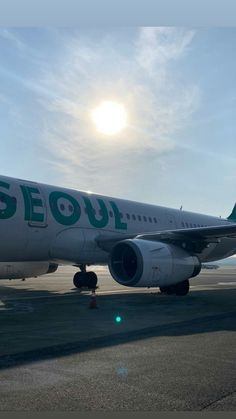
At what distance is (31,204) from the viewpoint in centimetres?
1550

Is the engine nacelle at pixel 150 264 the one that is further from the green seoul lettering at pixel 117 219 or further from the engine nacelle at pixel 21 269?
the engine nacelle at pixel 21 269

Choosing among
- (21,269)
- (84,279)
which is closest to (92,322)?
(21,269)

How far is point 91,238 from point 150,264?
176 inches

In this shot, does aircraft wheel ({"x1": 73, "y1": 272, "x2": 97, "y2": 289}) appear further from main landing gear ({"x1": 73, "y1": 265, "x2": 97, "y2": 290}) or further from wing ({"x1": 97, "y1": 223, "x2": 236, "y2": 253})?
wing ({"x1": 97, "y1": 223, "x2": 236, "y2": 253})

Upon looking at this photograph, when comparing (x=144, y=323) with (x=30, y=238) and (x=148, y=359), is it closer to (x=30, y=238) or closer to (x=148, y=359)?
(x=148, y=359)

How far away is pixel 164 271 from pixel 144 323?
4533mm

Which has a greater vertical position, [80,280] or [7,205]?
[7,205]

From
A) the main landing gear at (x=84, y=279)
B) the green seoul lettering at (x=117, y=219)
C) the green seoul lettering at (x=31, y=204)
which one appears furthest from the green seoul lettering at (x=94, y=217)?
the main landing gear at (x=84, y=279)

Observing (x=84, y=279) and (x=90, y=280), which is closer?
(x=84, y=279)

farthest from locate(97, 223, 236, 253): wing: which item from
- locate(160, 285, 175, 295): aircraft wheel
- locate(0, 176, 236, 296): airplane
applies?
locate(160, 285, 175, 295): aircraft wheel

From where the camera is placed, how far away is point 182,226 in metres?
22.8

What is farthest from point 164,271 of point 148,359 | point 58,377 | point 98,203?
point 58,377

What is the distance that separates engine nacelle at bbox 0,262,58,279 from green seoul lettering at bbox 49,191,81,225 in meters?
2.98

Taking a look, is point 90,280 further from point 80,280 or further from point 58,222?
point 58,222
